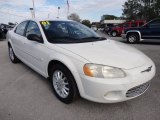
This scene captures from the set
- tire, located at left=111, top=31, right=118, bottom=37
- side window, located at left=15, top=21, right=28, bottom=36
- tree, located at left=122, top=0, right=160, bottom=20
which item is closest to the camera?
side window, located at left=15, top=21, right=28, bottom=36

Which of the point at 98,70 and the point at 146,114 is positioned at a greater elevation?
the point at 98,70

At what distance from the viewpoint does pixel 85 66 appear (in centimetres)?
280

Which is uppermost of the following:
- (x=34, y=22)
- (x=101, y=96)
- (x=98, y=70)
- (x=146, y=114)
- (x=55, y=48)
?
(x=34, y=22)

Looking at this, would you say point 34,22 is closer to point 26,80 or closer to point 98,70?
point 26,80

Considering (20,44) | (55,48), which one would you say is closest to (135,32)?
(20,44)

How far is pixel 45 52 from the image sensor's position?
3.58 m

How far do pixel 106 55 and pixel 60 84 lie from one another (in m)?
0.99

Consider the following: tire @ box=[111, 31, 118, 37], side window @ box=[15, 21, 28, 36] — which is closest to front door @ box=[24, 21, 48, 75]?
side window @ box=[15, 21, 28, 36]

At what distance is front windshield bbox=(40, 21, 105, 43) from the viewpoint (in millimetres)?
3699

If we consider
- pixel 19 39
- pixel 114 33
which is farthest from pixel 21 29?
pixel 114 33

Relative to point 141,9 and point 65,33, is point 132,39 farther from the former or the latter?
point 141,9

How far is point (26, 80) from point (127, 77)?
8.54ft

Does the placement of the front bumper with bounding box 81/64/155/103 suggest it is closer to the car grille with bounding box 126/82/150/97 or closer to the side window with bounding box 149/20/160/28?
the car grille with bounding box 126/82/150/97

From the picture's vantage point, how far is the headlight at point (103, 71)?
2748 millimetres
